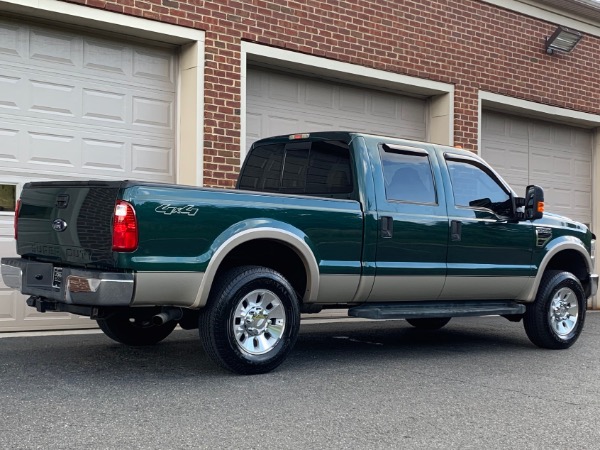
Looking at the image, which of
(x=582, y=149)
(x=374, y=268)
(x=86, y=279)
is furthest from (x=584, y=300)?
(x=582, y=149)

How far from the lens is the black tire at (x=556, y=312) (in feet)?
27.6

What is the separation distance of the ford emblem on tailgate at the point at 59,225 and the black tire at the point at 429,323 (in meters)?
5.06

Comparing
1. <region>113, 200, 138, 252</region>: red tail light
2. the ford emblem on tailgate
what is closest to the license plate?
the ford emblem on tailgate

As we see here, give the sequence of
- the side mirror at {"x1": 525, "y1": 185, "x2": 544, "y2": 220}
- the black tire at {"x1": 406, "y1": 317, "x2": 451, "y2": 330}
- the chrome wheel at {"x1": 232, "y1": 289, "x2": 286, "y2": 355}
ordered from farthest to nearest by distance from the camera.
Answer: the black tire at {"x1": 406, "y1": 317, "x2": 451, "y2": 330} < the side mirror at {"x1": 525, "y1": 185, "x2": 544, "y2": 220} < the chrome wheel at {"x1": 232, "y1": 289, "x2": 286, "y2": 355}

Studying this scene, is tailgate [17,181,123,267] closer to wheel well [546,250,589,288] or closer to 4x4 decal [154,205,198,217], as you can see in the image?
4x4 decal [154,205,198,217]

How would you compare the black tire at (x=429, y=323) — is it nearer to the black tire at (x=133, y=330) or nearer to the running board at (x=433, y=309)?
the running board at (x=433, y=309)

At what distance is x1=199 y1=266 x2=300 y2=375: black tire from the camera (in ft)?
20.2

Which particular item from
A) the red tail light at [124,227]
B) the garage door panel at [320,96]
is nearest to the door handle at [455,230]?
the red tail light at [124,227]

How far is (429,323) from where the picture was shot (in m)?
9.92

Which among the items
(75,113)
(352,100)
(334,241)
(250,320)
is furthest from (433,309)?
(352,100)

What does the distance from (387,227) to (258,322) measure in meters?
1.53

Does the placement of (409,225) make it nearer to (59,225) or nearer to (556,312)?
(556,312)

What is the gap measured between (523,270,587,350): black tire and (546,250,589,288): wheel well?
0.93 ft

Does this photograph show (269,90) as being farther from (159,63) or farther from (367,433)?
(367,433)
